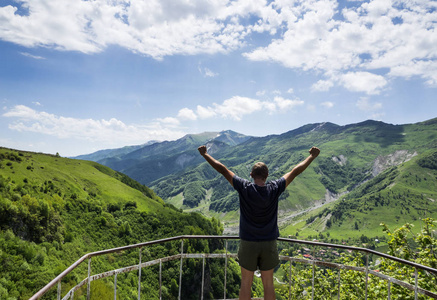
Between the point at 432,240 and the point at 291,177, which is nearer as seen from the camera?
the point at 291,177

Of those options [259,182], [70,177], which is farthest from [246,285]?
[70,177]

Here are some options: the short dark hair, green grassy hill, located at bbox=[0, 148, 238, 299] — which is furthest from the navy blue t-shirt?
green grassy hill, located at bbox=[0, 148, 238, 299]

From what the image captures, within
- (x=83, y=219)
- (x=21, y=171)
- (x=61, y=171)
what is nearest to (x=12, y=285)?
(x=83, y=219)

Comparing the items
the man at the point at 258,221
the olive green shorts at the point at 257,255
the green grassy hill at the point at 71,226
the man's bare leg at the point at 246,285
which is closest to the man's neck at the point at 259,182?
the man at the point at 258,221

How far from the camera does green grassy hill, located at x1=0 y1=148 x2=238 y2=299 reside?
72562 millimetres

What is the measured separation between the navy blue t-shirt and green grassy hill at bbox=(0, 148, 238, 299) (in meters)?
65.6

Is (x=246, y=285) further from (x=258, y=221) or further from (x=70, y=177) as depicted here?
(x=70, y=177)

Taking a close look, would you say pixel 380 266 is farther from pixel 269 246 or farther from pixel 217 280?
pixel 217 280

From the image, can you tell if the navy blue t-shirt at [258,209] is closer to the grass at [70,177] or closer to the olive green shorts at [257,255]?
the olive green shorts at [257,255]

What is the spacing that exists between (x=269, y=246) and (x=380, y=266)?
23.8ft

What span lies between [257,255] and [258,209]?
2.03 ft

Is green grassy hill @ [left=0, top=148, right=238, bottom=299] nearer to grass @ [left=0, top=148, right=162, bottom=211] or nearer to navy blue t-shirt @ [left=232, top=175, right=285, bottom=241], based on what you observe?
grass @ [left=0, top=148, right=162, bottom=211]

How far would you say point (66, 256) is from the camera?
8569cm

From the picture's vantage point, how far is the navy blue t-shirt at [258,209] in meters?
3.51
